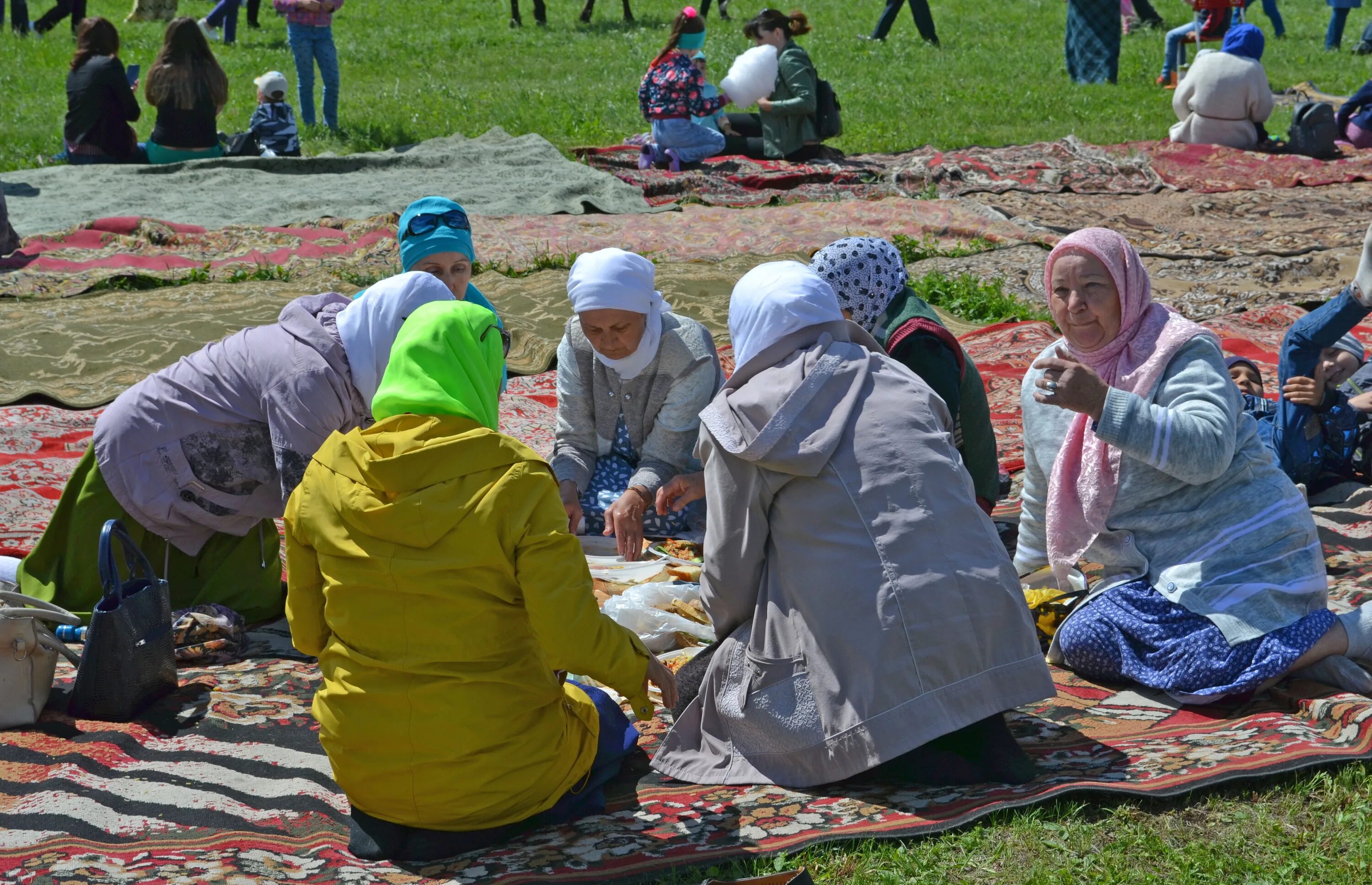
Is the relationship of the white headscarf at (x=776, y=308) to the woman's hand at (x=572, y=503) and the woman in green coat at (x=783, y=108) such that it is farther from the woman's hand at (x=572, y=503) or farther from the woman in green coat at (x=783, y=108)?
the woman in green coat at (x=783, y=108)

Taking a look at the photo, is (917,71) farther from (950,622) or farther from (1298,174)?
(950,622)

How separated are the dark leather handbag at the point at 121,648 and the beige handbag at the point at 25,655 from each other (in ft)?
0.26

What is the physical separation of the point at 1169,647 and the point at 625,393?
2.12 m

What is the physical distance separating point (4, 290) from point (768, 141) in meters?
6.40

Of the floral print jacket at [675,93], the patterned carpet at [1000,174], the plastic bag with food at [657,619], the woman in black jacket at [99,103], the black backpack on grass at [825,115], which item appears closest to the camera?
the plastic bag with food at [657,619]

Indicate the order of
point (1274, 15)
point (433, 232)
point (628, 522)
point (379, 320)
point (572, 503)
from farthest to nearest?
point (1274, 15)
point (433, 232)
point (572, 503)
point (628, 522)
point (379, 320)

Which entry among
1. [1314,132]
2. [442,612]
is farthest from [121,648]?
[1314,132]

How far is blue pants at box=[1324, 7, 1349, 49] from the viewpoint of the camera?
59.8 ft

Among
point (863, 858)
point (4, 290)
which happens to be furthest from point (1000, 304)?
point (4, 290)

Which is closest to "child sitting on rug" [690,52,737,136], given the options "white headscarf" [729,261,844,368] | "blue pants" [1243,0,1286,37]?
"white headscarf" [729,261,844,368]

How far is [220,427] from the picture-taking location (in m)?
3.77

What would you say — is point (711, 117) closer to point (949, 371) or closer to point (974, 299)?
point (974, 299)

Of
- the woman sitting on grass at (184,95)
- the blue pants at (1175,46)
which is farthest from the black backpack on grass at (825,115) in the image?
the blue pants at (1175,46)

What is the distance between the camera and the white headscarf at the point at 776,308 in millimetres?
2943
